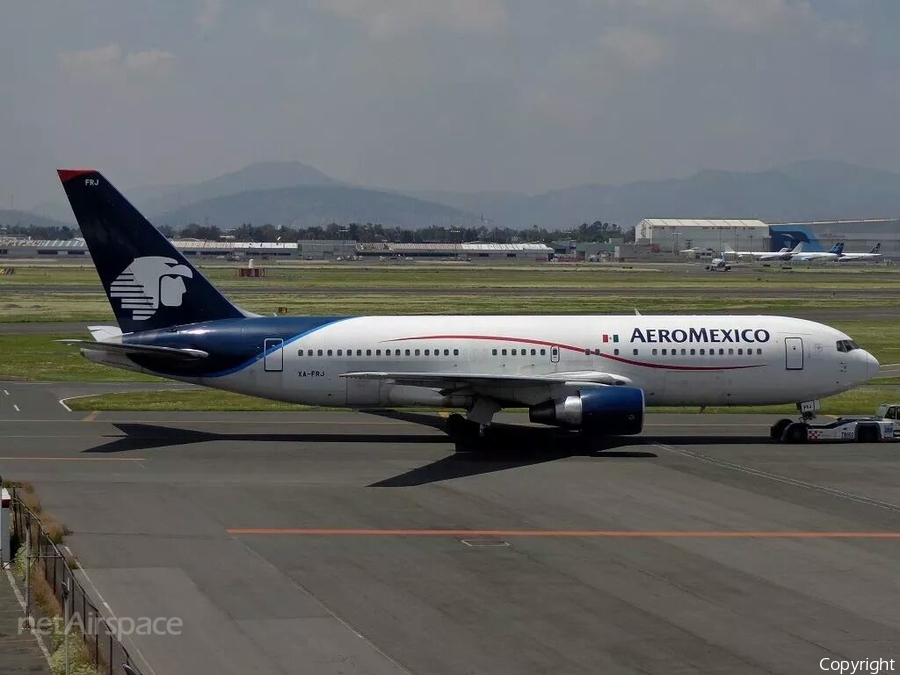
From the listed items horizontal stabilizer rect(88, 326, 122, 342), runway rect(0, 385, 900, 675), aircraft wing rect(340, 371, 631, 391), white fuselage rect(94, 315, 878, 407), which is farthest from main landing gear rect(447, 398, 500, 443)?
horizontal stabilizer rect(88, 326, 122, 342)

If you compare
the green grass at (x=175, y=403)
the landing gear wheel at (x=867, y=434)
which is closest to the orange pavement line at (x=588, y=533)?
the landing gear wheel at (x=867, y=434)

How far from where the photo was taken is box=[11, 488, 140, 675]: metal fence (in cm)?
1834

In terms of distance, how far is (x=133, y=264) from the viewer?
136ft

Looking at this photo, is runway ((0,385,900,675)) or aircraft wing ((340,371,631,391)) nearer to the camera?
runway ((0,385,900,675))

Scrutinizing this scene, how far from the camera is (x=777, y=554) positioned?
26203 millimetres

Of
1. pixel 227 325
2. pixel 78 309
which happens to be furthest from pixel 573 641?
pixel 78 309

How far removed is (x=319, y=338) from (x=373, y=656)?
23.0m

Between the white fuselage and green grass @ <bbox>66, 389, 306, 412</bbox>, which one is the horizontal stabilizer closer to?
the white fuselage

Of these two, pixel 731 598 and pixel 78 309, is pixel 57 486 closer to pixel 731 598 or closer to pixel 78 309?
pixel 731 598
